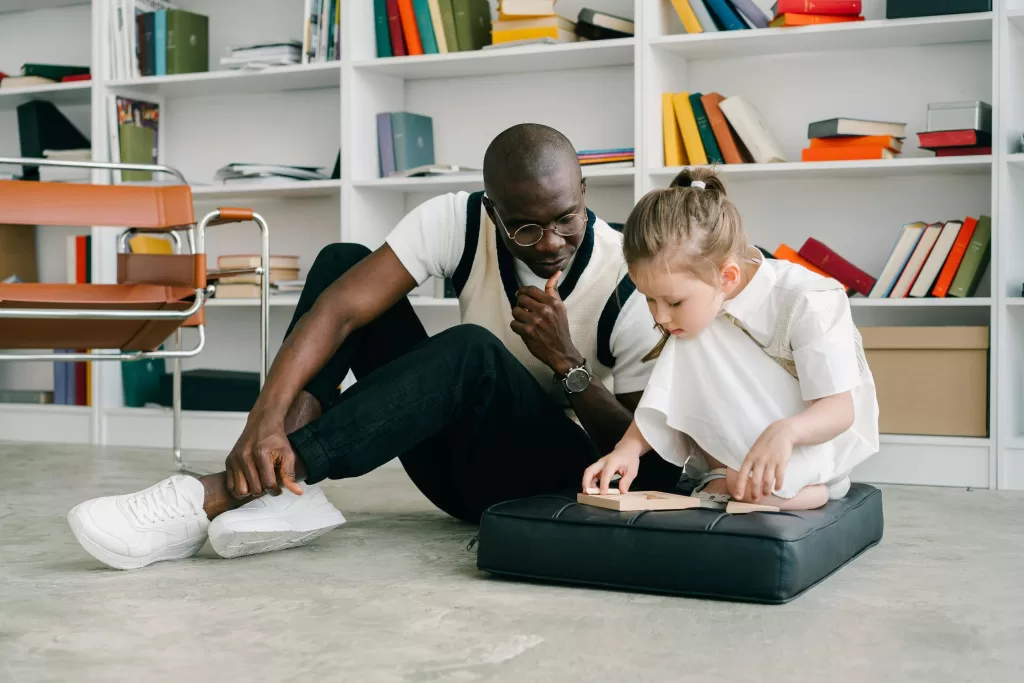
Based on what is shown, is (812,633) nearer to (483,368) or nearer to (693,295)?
(693,295)

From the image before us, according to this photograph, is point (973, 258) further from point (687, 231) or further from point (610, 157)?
point (687, 231)

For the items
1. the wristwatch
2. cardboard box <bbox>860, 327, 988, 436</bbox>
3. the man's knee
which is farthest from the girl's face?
cardboard box <bbox>860, 327, 988, 436</bbox>

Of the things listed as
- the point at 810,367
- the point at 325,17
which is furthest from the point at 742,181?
the point at 810,367

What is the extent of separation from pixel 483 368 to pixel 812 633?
63 cm

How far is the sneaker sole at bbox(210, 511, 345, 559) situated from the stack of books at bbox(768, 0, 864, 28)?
6.62ft

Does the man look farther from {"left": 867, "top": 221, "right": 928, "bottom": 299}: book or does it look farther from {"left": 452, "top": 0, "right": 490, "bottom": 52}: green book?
{"left": 452, "top": 0, "right": 490, "bottom": 52}: green book

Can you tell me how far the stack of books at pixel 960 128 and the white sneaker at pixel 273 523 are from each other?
202cm

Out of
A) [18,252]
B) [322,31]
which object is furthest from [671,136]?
[18,252]

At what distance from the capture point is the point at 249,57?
376cm

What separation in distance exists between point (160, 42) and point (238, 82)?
0.33 m

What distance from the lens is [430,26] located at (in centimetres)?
353

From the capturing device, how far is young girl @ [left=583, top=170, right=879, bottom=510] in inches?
63.1

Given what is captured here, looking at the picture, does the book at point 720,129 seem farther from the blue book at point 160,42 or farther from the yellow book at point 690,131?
the blue book at point 160,42

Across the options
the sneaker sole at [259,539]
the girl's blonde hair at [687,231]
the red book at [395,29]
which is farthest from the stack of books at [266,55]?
the girl's blonde hair at [687,231]
